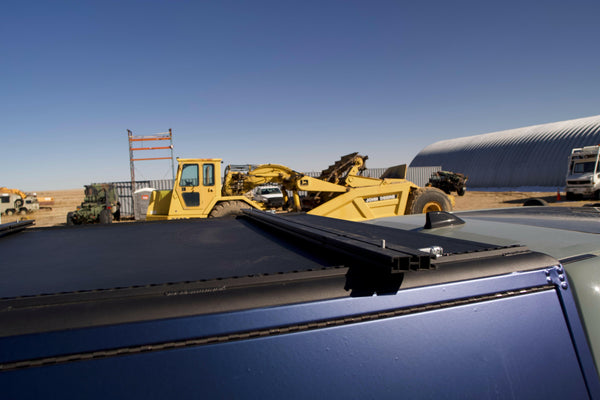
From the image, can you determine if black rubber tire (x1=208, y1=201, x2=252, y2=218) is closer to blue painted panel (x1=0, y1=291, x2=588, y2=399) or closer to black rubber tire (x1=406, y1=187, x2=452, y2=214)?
black rubber tire (x1=406, y1=187, x2=452, y2=214)

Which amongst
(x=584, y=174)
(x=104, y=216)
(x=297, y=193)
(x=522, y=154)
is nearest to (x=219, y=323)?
(x=297, y=193)

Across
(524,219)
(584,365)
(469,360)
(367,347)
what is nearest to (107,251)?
(367,347)

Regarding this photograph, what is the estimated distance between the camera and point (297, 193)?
35.4 feet

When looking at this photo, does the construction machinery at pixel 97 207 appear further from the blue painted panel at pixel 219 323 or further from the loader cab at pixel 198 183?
the blue painted panel at pixel 219 323

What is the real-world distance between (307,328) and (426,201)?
10.4 meters

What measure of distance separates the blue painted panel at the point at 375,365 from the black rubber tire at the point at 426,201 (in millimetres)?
9663

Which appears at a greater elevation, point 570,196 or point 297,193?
point 297,193

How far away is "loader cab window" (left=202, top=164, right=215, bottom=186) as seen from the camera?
33.0ft

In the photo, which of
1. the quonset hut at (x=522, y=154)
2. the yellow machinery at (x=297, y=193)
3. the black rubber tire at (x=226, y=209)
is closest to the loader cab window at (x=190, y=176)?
the yellow machinery at (x=297, y=193)

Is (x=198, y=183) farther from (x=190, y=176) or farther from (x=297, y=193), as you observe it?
(x=297, y=193)

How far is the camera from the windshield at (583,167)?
21.3 metres

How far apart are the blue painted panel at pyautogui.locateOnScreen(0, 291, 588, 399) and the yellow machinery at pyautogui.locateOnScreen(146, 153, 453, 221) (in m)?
8.36

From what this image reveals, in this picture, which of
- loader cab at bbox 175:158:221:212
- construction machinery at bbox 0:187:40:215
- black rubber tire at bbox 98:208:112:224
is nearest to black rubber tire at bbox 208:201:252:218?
loader cab at bbox 175:158:221:212

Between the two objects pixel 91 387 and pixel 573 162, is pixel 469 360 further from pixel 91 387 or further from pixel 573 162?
pixel 573 162
